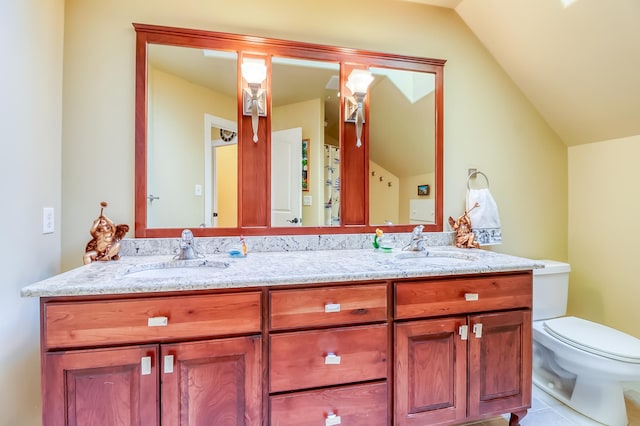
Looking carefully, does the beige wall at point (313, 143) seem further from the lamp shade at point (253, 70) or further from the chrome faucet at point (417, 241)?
the chrome faucet at point (417, 241)

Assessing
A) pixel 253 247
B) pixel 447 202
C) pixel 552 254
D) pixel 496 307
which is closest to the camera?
pixel 496 307

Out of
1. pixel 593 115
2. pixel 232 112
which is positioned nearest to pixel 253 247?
pixel 232 112

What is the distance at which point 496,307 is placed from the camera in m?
1.33

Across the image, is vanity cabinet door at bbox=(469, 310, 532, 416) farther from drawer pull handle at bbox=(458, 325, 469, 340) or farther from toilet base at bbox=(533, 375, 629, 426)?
toilet base at bbox=(533, 375, 629, 426)

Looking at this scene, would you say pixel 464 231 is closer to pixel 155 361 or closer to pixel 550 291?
pixel 550 291

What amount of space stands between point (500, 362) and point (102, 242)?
6.36ft

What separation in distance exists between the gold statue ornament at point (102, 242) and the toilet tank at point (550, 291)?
2.35 metres

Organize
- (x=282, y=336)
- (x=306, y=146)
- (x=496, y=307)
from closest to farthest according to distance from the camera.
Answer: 1. (x=282, y=336)
2. (x=496, y=307)
3. (x=306, y=146)

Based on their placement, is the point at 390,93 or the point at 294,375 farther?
the point at 390,93

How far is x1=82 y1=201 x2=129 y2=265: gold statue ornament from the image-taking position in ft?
4.36

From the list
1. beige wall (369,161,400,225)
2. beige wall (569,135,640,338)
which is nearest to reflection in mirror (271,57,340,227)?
beige wall (369,161,400,225)

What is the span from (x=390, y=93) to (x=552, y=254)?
1656 mm

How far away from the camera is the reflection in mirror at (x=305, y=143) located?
167 centimetres

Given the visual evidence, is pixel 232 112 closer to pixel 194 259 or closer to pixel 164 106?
pixel 164 106
